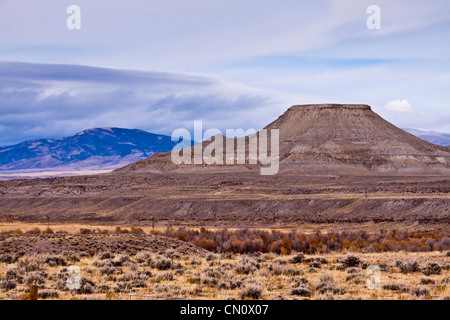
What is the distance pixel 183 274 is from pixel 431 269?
8.77m

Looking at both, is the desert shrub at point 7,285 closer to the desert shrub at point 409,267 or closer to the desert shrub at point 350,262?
the desert shrub at point 350,262

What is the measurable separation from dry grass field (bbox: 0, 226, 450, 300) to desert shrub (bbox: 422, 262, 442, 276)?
40 millimetres

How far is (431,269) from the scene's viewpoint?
888 inches

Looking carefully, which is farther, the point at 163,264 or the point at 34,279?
the point at 163,264

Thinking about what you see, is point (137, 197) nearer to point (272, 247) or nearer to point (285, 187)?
Answer: point (285, 187)

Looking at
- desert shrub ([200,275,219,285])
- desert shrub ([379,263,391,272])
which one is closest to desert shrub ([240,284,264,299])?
desert shrub ([200,275,219,285])

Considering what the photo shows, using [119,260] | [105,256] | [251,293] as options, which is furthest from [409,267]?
[105,256]

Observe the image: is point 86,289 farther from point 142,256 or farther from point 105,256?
point 142,256

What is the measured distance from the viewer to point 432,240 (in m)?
37.9

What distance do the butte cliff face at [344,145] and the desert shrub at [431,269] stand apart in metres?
120

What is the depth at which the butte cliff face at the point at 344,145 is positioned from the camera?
Result: 14825cm

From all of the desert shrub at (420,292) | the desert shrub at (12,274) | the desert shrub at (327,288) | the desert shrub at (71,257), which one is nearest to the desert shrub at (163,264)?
the desert shrub at (71,257)

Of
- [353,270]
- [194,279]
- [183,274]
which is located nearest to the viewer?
[194,279]
